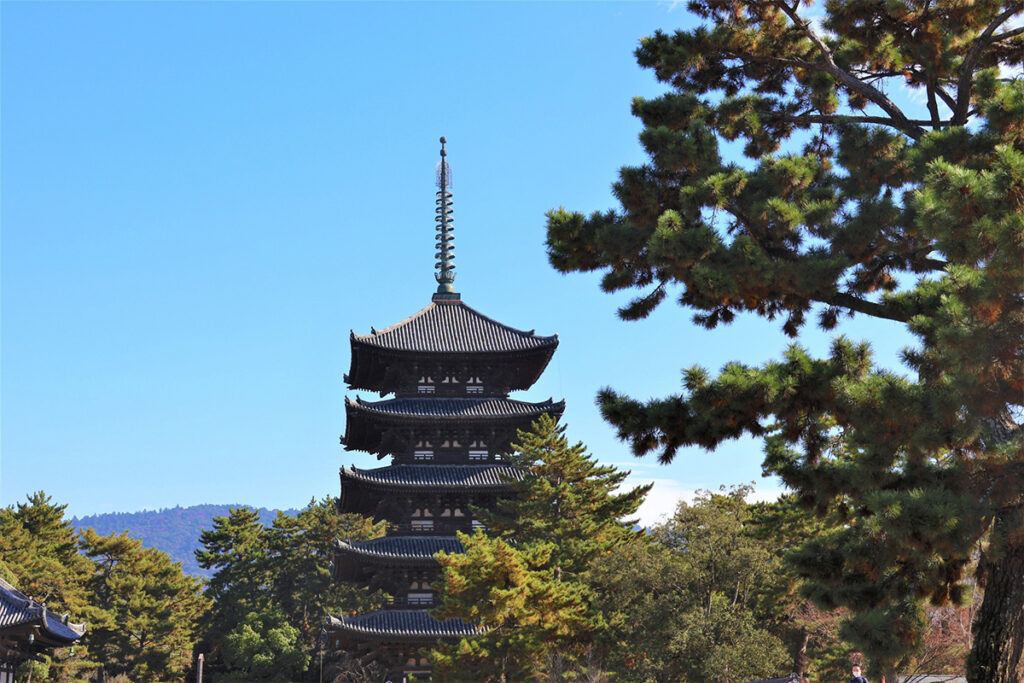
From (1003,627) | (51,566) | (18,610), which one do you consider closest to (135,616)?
(51,566)

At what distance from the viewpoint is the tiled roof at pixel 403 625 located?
2825cm

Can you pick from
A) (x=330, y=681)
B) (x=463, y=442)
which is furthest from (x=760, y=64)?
(x=330, y=681)

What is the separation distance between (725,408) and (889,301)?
7.36 ft

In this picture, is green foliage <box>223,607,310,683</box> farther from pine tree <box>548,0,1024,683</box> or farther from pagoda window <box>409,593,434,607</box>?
pine tree <box>548,0,1024,683</box>

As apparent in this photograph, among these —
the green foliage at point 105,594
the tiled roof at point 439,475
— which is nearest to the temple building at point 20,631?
the tiled roof at point 439,475

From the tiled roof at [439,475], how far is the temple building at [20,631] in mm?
9588

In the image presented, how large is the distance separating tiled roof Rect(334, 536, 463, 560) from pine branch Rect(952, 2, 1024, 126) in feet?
69.3

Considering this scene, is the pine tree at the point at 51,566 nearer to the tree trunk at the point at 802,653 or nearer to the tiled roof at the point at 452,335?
the tiled roof at the point at 452,335

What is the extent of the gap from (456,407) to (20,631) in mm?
14235

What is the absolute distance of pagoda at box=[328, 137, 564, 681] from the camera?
29188 millimetres

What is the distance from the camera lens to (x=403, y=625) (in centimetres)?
2870

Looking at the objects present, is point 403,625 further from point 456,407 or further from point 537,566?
point 456,407

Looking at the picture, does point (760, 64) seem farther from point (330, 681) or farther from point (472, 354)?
point (330, 681)

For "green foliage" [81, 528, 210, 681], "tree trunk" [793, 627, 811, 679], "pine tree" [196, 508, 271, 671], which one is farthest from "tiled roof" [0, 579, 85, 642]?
"pine tree" [196, 508, 271, 671]
